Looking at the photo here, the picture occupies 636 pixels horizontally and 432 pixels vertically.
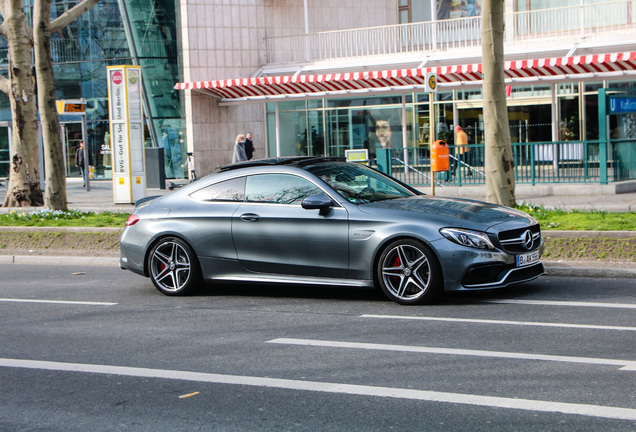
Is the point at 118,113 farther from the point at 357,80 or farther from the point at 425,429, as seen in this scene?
the point at 425,429

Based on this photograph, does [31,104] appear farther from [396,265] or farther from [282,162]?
[396,265]

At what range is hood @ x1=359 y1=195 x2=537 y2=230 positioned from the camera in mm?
8094

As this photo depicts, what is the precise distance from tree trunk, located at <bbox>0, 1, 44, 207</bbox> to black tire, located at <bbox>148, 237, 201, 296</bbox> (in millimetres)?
10191

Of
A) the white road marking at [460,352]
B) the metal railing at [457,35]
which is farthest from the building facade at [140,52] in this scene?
the white road marking at [460,352]

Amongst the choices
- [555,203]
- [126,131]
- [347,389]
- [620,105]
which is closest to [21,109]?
[126,131]

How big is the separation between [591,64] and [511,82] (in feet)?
7.75

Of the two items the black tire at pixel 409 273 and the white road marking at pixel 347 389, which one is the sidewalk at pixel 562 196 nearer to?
the black tire at pixel 409 273

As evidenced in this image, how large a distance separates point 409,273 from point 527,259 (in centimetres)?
118

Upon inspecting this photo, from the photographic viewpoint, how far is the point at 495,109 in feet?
41.8

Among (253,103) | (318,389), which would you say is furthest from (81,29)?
(318,389)

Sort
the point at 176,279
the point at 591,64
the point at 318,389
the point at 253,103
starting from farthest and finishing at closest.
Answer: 1. the point at 253,103
2. the point at 591,64
3. the point at 176,279
4. the point at 318,389

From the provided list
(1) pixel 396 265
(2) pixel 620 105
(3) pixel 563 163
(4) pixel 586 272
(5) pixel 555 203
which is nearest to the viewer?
(1) pixel 396 265

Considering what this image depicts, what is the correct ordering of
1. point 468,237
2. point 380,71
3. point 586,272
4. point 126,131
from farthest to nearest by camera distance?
1. point 380,71
2. point 126,131
3. point 586,272
4. point 468,237

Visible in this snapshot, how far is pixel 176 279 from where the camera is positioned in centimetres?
944
